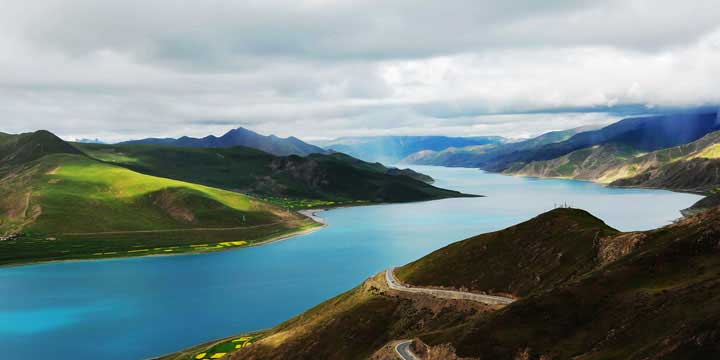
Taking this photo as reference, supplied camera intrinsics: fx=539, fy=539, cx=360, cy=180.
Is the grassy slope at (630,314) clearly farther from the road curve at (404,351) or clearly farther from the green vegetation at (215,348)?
the green vegetation at (215,348)

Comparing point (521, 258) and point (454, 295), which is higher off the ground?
point (521, 258)

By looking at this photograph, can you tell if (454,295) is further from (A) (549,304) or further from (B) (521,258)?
(A) (549,304)

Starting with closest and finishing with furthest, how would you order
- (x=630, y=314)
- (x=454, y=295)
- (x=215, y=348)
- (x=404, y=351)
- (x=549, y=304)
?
(x=630, y=314)
(x=549, y=304)
(x=404, y=351)
(x=454, y=295)
(x=215, y=348)

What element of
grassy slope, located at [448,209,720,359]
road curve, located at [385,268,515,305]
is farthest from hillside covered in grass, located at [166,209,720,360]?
road curve, located at [385,268,515,305]

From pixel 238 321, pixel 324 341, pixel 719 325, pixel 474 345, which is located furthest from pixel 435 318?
pixel 238 321

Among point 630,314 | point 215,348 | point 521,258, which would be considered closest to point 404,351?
point 630,314

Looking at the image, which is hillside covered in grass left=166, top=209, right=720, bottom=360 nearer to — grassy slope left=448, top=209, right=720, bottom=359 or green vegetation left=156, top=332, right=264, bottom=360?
grassy slope left=448, top=209, right=720, bottom=359
